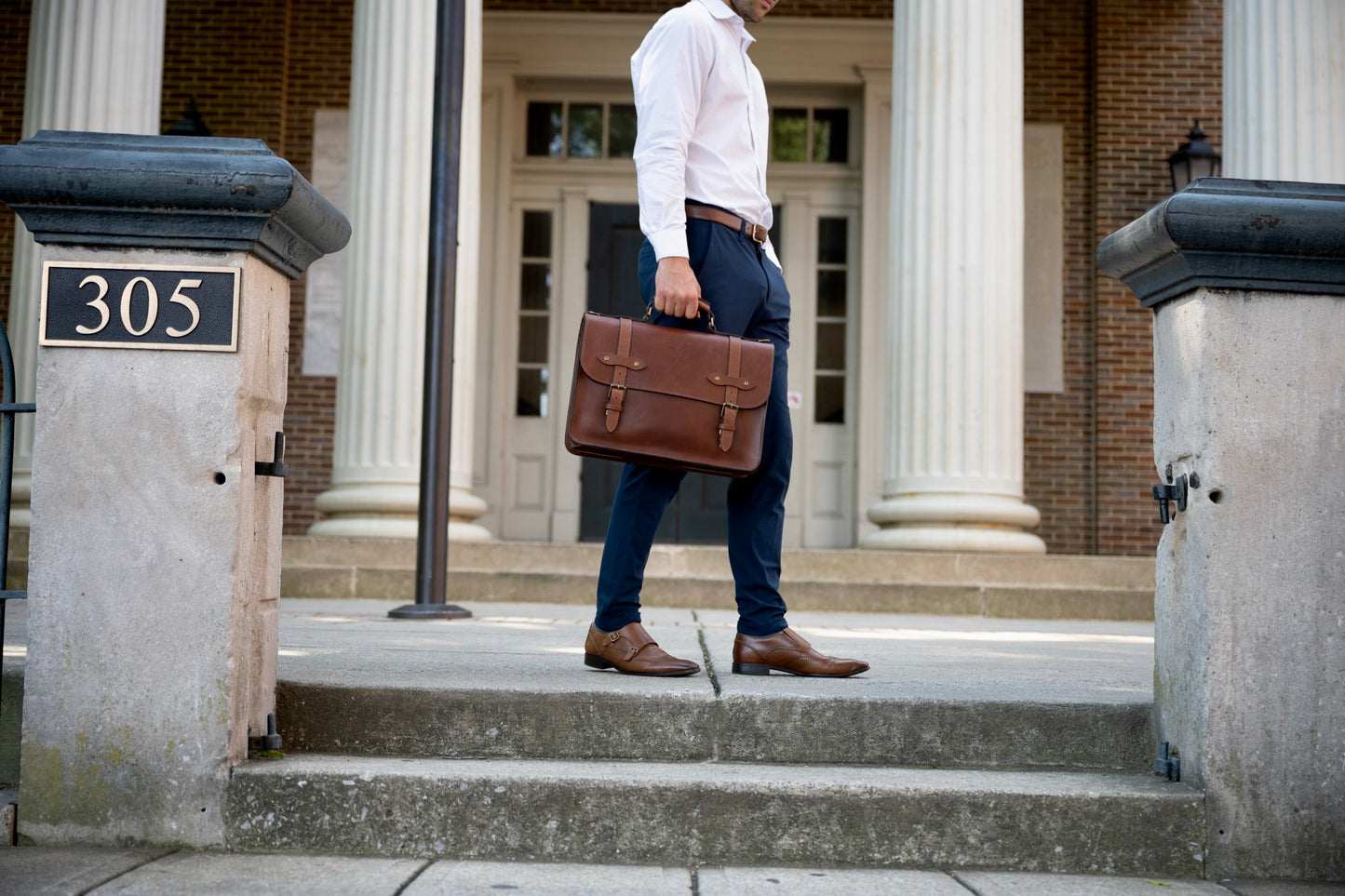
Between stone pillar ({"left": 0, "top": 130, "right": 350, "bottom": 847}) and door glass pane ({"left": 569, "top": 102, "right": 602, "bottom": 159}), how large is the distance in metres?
8.18

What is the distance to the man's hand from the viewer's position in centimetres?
Result: 295

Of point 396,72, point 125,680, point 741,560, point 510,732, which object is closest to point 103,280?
point 125,680

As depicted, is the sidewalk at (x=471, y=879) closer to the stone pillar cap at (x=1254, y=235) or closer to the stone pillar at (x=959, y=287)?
the stone pillar cap at (x=1254, y=235)

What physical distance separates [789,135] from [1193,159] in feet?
10.4

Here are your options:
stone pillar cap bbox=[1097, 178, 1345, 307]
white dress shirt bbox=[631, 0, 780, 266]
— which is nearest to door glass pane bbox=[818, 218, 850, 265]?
white dress shirt bbox=[631, 0, 780, 266]

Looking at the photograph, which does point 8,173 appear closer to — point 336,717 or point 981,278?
point 336,717

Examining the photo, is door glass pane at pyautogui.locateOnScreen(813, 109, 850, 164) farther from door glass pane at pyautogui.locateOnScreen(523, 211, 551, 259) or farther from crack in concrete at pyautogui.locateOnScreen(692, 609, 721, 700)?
crack in concrete at pyautogui.locateOnScreen(692, 609, 721, 700)

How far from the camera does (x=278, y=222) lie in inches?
104

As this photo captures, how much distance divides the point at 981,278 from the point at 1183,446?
4.80m

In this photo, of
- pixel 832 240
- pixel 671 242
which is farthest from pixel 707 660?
pixel 832 240

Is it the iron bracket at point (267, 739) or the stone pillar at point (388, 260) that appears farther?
the stone pillar at point (388, 260)

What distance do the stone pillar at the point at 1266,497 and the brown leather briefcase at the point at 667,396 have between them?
0.96 m

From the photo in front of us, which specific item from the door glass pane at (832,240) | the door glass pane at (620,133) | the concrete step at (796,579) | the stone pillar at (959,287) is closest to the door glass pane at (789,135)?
the door glass pane at (832,240)

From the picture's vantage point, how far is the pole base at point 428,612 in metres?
5.15
